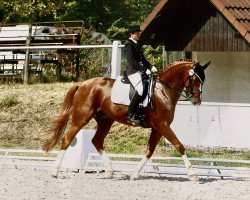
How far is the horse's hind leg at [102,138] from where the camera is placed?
46.6 feet

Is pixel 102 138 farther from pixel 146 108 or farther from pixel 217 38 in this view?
pixel 217 38

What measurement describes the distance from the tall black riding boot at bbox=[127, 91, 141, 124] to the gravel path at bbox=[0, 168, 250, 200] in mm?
1040

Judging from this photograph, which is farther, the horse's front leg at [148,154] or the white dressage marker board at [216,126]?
the white dressage marker board at [216,126]

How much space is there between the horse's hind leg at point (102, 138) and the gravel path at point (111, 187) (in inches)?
9.5

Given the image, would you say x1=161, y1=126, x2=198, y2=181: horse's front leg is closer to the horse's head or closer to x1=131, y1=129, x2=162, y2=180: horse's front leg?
x1=131, y1=129, x2=162, y2=180: horse's front leg

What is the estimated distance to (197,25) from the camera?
20.2m

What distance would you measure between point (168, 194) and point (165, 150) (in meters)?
6.52

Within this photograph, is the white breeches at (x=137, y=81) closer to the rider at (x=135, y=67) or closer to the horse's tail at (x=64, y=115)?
the rider at (x=135, y=67)

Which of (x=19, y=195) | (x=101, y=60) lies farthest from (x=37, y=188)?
(x=101, y=60)

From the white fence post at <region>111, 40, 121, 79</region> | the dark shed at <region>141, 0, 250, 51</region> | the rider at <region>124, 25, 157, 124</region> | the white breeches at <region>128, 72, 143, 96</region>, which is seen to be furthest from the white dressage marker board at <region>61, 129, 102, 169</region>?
the dark shed at <region>141, 0, 250, 51</region>

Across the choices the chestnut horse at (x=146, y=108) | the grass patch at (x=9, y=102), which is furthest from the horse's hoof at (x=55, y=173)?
the grass patch at (x=9, y=102)

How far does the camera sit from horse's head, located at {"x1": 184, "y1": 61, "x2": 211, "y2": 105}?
14000 millimetres

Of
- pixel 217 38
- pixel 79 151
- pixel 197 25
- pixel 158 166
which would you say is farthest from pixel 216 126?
pixel 79 151

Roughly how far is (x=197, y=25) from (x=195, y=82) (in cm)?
630
